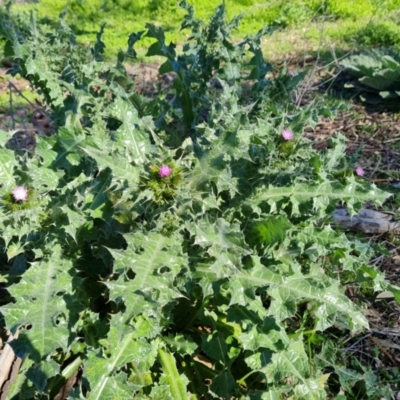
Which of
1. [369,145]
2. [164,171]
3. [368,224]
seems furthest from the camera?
[369,145]

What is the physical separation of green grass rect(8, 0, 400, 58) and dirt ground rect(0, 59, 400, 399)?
2.62ft

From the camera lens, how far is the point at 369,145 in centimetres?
462

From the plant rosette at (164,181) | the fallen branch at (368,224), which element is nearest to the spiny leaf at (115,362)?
the plant rosette at (164,181)

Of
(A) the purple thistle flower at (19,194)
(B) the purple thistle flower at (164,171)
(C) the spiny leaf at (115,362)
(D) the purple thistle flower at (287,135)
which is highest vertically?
(B) the purple thistle flower at (164,171)

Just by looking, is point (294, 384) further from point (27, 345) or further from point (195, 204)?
point (27, 345)

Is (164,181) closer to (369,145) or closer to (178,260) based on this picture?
(178,260)

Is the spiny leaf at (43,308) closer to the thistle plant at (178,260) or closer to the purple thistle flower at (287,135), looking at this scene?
the thistle plant at (178,260)

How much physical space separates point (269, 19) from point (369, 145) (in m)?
3.49

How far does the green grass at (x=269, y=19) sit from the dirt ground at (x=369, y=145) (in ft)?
2.62

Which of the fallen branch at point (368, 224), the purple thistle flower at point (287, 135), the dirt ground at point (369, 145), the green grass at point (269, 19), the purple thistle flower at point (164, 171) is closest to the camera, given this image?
the purple thistle flower at point (164, 171)

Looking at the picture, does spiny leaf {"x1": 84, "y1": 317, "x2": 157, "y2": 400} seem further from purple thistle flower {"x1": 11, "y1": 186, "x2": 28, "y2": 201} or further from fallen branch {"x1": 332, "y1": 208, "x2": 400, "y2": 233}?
fallen branch {"x1": 332, "y1": 208, "x2": 400, "y2": 233}

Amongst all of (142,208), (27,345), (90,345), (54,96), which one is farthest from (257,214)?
(54,96)

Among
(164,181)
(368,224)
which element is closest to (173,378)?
(164,181)

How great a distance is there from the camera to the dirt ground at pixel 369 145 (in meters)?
2.95
